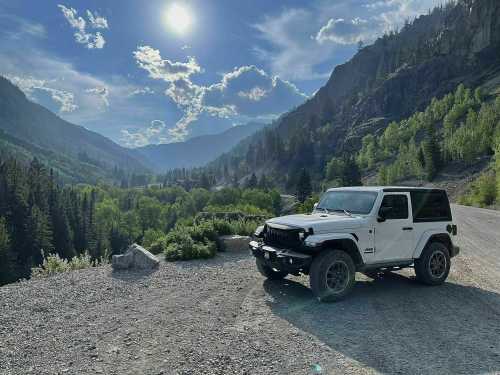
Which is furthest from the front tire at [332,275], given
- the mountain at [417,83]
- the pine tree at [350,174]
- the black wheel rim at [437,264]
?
the mountain at [417,83]

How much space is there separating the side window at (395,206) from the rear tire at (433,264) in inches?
46.9

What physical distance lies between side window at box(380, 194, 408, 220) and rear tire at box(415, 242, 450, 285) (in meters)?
1.19

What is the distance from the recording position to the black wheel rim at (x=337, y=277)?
8.25 metres

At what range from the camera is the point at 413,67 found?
586 ft

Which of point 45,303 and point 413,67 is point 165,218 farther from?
point 413,67

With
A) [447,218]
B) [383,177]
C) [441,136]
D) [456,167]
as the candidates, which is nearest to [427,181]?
[456,167]

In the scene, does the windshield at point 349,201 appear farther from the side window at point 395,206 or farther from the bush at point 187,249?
the bush at point 187,249

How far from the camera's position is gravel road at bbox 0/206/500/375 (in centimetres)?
550

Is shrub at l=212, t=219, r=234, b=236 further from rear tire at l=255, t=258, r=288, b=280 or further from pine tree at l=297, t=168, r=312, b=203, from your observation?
pine tree at l=297, t=168, r=312, b=203

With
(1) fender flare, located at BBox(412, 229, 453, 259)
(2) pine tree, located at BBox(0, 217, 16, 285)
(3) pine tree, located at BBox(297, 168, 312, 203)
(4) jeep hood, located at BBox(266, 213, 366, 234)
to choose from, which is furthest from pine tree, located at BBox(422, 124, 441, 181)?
(4) jeep hood, located at BBox(266, 213, 366, 234)

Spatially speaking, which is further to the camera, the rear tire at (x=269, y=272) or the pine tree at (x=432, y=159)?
the pine tree at (x=432, y=159)

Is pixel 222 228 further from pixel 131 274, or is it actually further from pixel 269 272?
pixel 269 272

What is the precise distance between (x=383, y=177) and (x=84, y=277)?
94066 mm

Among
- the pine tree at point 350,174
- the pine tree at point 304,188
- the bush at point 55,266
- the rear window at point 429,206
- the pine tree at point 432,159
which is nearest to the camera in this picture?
the rear window at point 429,206
